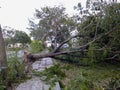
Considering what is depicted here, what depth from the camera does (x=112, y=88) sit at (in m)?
4.77

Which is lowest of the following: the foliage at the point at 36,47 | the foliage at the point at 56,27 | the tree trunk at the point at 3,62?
the tree trunk at the point at 3,62

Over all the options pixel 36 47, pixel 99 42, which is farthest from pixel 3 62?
pixel 99 42

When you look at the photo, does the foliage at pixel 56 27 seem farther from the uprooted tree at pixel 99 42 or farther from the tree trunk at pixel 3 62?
the tree trunk at pixel 3 62

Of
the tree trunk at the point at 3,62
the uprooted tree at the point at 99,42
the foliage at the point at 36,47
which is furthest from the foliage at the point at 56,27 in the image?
the tree trunk at the point at 3,62

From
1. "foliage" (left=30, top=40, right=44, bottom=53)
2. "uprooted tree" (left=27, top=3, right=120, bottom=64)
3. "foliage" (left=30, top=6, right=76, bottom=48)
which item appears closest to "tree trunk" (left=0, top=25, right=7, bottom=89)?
"uprooted tree" (left=27, top=3, right=120, bottom=64)

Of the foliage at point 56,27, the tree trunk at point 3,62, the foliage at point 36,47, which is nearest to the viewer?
the tree trunk at point 3,62

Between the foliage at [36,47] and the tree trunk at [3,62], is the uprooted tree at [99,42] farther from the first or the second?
the foliage at [36,47]

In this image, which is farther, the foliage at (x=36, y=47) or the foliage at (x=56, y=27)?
the foliage at (x=56, y=27)

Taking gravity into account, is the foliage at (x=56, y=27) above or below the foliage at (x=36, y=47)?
above

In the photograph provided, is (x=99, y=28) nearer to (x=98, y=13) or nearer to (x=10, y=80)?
(x=98, y=13)

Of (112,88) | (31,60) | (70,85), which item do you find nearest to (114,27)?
(70,85)

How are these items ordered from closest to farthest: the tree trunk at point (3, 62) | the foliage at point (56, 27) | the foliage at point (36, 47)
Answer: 1. the tree trunk at point (3, 62)
2. the foliage at point (36, 47)
3. the foliage at point (56, 27)

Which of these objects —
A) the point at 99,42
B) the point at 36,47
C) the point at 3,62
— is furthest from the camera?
the point at 36,47

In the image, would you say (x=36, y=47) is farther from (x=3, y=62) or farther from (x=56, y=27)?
(x=56, y=27)
